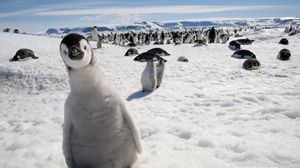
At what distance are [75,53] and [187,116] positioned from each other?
11.3ft

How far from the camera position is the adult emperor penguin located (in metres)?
2.96

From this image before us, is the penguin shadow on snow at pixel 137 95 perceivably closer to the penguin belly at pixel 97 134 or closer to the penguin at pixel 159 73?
the penguin at pixel 159 73

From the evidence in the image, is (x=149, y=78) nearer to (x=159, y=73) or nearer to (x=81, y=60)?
(x=159, y=73)

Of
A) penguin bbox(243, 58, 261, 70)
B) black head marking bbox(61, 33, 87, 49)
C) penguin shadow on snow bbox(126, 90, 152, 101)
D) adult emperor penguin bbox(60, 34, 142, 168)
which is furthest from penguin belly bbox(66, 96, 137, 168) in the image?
penguin bbox(243, 58, 261, 70)

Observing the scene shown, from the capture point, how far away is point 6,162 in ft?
12.4

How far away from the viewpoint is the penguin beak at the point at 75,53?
277 centimetres

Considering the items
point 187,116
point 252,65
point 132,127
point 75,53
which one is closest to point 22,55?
point 252,65

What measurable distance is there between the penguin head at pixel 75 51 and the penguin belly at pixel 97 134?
Answer: 0.36 m

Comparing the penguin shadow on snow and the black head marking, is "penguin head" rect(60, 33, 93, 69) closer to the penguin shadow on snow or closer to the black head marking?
the black head marking

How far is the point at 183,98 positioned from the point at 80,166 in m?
4.57

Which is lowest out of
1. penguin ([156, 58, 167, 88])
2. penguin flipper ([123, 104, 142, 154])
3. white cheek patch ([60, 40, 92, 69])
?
penguin ([156, 58, 167, 88])

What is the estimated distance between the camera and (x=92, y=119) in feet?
9.85

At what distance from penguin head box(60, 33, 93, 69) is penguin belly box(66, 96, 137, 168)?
1.17ft

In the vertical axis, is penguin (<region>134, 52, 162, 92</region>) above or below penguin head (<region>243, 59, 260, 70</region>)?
above
